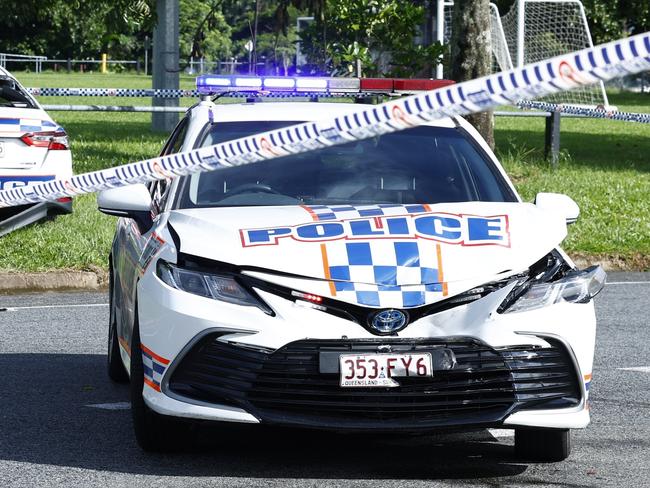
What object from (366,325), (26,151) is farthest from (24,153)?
(366,325)

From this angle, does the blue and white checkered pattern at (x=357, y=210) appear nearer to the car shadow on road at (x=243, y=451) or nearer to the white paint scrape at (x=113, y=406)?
the car shadow on road at (x=243, y=451)

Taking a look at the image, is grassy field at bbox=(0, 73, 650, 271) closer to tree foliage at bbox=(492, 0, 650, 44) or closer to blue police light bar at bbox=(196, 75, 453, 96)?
blue police light bar at bbox=(196, 75, 453, 96)

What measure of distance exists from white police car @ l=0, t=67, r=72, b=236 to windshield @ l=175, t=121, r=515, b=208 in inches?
209

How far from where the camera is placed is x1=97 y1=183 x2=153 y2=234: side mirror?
598 cm

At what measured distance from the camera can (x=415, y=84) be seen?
7.06 m

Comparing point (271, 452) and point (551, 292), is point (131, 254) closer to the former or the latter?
point (271, 452)

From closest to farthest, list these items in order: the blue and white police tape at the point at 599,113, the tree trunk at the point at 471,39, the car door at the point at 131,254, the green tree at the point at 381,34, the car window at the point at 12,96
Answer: the car door at the point at 131,254 < the car window at the point at 12,96 < the blue and white police tape at the point at 599,113 < the tree trunk at the point at 471,39 < the green tree at the point at 381,34

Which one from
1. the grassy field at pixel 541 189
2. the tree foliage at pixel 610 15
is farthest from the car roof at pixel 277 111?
the tree foliage at pixel 610 15

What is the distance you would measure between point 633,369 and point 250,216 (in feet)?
9.75

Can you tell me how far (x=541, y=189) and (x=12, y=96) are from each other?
6.21m

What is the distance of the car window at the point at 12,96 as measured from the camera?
38.3ft

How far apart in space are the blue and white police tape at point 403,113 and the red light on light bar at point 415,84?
1563 millimetres

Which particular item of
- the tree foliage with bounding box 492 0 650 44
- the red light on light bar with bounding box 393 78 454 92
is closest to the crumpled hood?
the red light on light bar with bounding box 393 78 454 92

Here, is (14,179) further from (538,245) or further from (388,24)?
(388,24)
